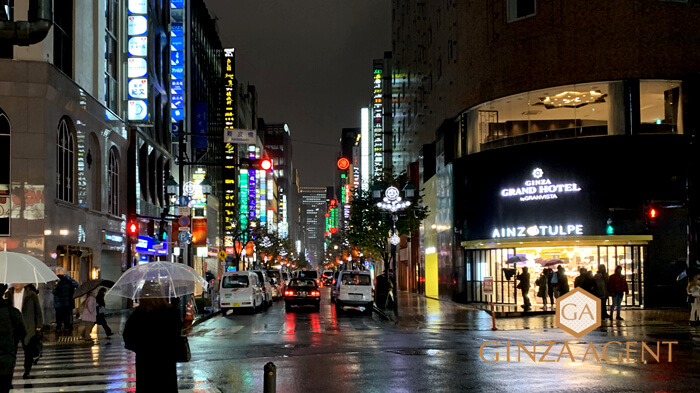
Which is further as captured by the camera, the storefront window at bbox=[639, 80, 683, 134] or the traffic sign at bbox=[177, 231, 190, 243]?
the storefront window at bbox=[639, 80, 683, 134]

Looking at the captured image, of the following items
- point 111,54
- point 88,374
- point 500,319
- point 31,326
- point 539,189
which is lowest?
point 500,319

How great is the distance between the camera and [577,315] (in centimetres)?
2122

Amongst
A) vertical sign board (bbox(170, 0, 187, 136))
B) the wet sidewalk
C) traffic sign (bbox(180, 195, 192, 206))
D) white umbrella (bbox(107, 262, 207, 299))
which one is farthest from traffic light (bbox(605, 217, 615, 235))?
vertical sign board (bbox(170, 0, 187, 136))

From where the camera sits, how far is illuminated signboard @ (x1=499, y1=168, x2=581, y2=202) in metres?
35.8

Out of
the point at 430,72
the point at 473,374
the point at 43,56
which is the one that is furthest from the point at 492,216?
the point at 473,374

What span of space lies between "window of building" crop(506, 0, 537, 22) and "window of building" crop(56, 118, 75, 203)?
67.8 feet

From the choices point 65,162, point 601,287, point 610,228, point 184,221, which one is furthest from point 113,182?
point 601,287

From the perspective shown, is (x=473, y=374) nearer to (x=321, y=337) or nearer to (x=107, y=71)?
(x=321, y=337)

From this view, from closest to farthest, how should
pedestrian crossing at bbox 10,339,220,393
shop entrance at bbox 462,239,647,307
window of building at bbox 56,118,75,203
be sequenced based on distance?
pedestrian crossing at bbox 10,339,220,393 < window of building at bbox 56,118,75,203 < shop entrance at bbox 462,239,647,307

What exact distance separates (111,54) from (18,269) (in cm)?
2654

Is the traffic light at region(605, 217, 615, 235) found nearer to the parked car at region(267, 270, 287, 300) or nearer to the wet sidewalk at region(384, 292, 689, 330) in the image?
the wet sidewalk at region(384, 292, 689, 330)

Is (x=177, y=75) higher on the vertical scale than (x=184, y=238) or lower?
higher

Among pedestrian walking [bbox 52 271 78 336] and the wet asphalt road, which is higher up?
pedestrian walking [bbox 52 271 78 336]

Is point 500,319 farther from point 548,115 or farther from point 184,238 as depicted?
point 184,238
